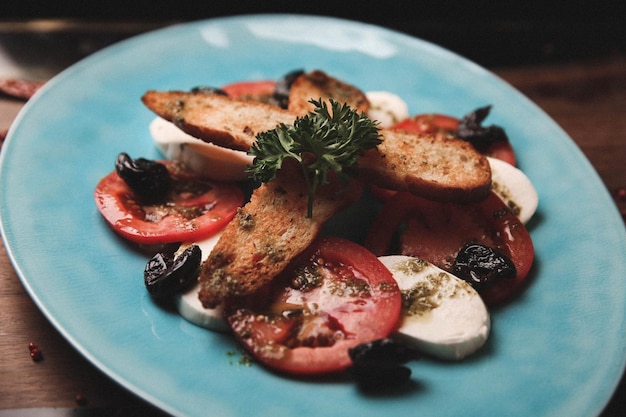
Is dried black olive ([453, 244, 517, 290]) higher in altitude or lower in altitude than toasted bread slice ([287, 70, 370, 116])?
lower

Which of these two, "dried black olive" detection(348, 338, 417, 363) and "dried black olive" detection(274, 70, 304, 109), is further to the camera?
"dried black olive" detection(274, 70, 304, 109)

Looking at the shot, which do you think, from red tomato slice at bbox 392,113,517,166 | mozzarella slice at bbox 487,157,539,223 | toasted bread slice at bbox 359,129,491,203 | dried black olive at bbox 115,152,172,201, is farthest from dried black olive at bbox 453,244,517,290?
dried black olive at bbox 115,152,172,201

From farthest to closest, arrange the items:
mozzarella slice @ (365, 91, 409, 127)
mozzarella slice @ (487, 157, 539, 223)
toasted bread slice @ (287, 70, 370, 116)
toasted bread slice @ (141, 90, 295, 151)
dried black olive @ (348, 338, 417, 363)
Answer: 1. mozzarella slice @ (365, 91, 409, 127)
2. toasted bread slice @ (287, 70, 370, 116)
3. mozzarella slice @ (487, 157, 539, 223)
4. toasted bread slice @ (141, 90, 295, 151)
5. dried black olive @ (348, 338, 417, 363)

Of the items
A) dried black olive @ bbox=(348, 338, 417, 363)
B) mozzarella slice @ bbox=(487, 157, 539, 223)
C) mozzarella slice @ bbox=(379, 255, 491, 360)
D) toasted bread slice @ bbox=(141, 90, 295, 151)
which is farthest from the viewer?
mozzarella slice @ bbox=(487, 157, 539, 223)

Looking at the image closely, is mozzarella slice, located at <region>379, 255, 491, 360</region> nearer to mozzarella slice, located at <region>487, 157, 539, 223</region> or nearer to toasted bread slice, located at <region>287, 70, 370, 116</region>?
mozzarella slice, located at <region>487, 157, 539, 223</region>

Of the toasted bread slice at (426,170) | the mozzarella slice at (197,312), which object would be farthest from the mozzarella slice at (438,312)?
the mozzarella slice at (197,312)

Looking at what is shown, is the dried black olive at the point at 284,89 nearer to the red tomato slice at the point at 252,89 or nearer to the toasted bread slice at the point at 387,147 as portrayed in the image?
the red tomato slice at the point at 252,89
